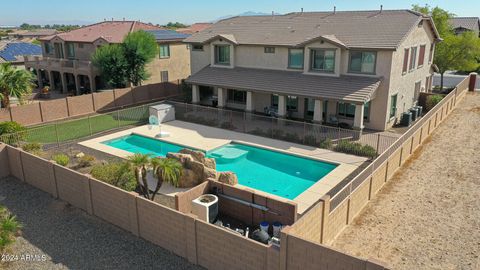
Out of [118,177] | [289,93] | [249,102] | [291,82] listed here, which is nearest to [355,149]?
[289,93]

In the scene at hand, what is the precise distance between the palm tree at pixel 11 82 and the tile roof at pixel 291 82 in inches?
510

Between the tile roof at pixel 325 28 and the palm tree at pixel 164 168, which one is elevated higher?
the tile roof at pixel 325 28

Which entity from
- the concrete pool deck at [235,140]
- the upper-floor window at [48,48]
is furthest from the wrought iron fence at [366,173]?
the upper-floor window at [48,48]

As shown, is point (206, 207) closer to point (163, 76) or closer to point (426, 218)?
point (426, 218)

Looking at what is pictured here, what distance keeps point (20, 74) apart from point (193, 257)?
2376 cm

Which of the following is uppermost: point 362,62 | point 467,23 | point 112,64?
point 467,23

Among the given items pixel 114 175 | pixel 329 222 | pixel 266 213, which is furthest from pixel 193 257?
pixel 114 175

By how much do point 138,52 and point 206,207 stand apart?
2609 cm

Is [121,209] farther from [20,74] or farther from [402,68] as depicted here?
[402,68]

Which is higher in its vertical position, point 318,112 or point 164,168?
point 164,168

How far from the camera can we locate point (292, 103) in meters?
30.9

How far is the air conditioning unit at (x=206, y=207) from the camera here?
1434 cm

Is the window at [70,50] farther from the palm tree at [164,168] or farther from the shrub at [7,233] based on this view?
the shrub at [7,233]

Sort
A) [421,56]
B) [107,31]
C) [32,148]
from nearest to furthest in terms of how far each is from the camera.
Result: [32,148]
[421,56]
[107,31]
